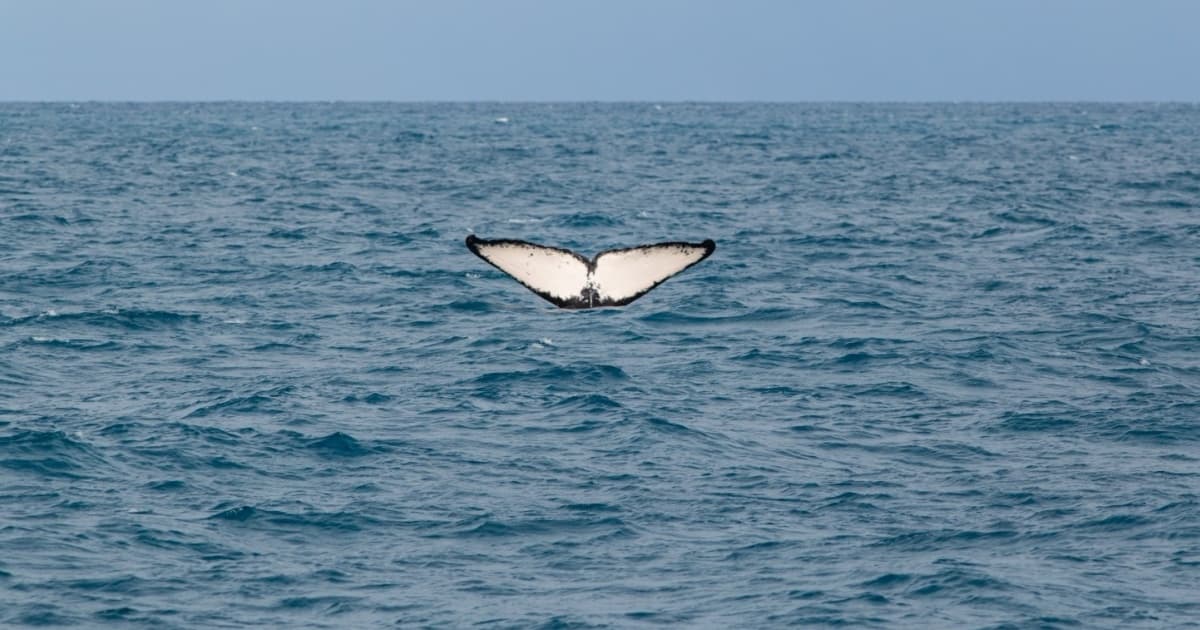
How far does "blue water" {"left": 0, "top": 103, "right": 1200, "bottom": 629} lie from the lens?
23297 millimetres

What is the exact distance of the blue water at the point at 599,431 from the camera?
23.3 meters

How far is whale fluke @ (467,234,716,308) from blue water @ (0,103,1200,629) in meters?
11.7

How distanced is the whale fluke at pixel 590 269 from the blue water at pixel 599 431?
1170 centimetres

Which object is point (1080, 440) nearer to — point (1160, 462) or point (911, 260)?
point (1160, 462)

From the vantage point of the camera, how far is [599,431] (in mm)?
32281

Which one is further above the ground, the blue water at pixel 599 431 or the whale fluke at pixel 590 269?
the whale fluke at pixel 590 269

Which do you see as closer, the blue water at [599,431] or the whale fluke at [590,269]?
the whale fluke at [590,269]

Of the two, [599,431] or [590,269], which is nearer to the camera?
[590,269]

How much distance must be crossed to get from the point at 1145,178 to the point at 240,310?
231 feet

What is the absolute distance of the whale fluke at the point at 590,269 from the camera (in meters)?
10.8

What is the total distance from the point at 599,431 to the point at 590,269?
21581 millimetres

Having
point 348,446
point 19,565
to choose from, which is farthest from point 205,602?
point 348,446

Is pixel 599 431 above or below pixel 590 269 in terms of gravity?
below

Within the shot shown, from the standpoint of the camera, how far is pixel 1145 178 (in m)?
103
